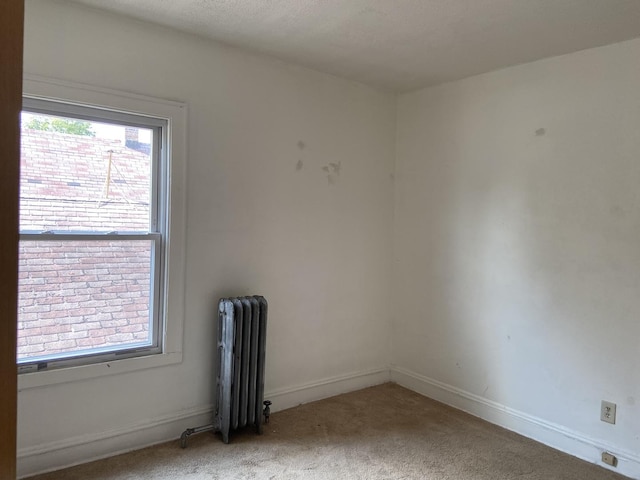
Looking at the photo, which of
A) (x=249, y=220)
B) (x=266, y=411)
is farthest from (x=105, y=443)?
(x=249, y=220)

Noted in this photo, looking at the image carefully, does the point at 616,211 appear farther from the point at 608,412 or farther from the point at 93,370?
the point at 93,370

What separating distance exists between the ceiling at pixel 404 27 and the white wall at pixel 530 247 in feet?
0.92

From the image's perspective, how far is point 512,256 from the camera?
300cm

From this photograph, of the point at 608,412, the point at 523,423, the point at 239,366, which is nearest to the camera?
the point at 608,412

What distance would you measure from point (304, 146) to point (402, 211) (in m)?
1.10

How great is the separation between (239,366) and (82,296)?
977mm

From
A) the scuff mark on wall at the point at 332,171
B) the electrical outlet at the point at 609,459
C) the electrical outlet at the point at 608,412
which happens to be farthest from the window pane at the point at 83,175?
the electrical outlet at the point at 609,459

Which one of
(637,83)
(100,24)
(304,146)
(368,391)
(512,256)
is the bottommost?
(368,391)

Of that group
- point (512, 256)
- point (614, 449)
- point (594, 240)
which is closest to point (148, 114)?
point (512, 256)

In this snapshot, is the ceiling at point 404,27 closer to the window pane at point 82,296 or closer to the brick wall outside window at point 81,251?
the brick wall outside window at point 81,251

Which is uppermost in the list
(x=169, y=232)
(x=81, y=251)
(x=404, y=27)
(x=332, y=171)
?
(x=404, y=27)

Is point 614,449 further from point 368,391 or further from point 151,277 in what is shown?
point 151,277

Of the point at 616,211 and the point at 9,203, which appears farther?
the point at 616,211

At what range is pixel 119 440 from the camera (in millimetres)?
2480
